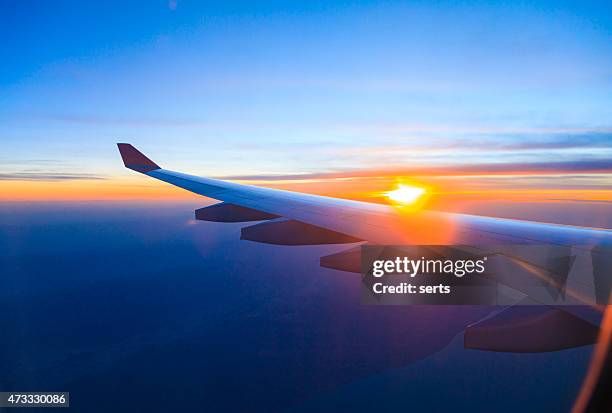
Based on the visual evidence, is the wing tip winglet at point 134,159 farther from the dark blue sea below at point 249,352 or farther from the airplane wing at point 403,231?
the dark blue sea below at point 249,352

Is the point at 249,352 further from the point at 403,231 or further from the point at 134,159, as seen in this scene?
the point at 403,231

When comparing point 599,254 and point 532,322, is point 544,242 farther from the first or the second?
point 532,322

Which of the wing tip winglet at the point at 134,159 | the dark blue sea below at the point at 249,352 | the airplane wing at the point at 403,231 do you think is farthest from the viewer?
the dark blue sea below at the point at 249,352

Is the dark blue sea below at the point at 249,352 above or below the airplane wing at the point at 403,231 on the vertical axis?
below

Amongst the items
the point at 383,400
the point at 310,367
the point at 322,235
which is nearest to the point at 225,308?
the point at 310,367

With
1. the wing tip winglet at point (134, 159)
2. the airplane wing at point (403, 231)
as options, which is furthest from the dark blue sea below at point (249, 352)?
the airplane wing at point (403, 231)

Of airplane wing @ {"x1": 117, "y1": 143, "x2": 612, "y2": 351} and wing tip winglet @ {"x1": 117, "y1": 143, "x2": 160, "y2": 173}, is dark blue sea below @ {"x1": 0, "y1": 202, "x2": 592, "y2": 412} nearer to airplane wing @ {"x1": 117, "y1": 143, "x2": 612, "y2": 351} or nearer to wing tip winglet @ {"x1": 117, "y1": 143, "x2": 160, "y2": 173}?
wing tip winglet @ {"x1": 117, "y1": 143, "x2": 160, "y2": 173}
